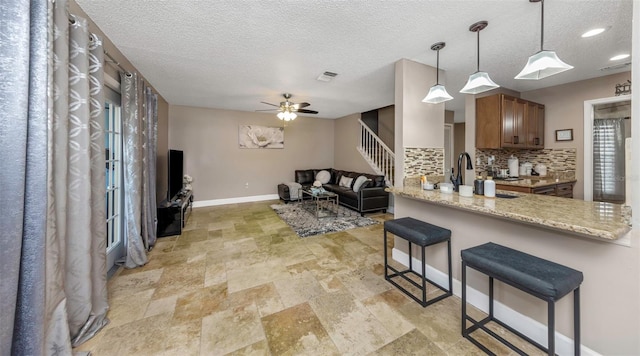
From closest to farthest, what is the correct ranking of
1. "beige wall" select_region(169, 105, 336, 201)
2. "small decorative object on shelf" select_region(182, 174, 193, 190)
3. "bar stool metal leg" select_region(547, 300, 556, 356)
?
"bar stool metal leg" select_region(547, 300, 556, 356)
"small decorative object on shelf" select_region(182, 174, 193, 190)
"beige wall" select_region(169, 105, 336, 201)

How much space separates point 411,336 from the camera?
5.52ft

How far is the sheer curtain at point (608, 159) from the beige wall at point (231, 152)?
599 cm

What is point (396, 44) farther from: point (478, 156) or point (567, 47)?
point (478, 156)

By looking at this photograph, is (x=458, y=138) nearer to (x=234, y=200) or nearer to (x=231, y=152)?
(x=231, y=152)

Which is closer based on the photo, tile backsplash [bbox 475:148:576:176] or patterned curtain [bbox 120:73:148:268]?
patterned curtain [bbox 120:73:148:268]

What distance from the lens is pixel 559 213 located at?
1.46 meters

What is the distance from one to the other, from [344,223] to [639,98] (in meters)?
3.73

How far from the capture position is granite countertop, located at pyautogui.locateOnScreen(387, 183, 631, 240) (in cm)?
119

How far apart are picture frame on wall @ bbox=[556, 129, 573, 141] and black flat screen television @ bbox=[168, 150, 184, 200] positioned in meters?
6.70

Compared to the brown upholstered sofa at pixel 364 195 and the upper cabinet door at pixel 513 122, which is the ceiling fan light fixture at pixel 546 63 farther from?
the brown upholstered sofa at pixel 364 195

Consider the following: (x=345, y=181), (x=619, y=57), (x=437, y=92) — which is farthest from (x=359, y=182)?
(x=619, y=57)

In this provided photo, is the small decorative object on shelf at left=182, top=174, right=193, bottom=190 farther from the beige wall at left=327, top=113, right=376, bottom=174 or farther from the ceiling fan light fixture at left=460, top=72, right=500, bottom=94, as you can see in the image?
the ceiling fan light fixture at left=460, top=72, right=500, bottom=94

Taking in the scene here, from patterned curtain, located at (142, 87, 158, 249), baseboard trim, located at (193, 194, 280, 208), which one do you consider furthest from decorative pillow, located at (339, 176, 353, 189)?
patterned curtain, located at (142, 87, 158, 249)

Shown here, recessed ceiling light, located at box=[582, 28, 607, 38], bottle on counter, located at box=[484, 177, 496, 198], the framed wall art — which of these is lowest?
bottle on counter, located at box=[484, 177, 496, 198]
